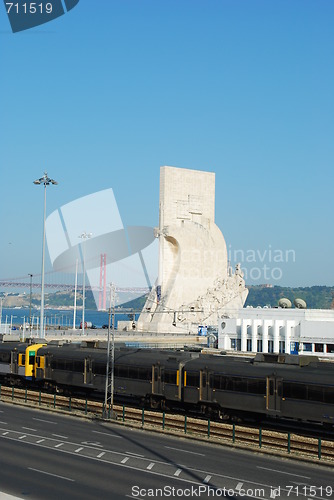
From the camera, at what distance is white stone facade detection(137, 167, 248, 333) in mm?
106125

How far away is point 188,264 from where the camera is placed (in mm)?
109438

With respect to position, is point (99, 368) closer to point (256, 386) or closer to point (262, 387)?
point (256, 386)

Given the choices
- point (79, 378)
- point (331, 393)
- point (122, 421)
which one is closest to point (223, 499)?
point (331, 393)

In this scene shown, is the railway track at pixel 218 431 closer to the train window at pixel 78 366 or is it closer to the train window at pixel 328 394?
the train window at pixel 328 394

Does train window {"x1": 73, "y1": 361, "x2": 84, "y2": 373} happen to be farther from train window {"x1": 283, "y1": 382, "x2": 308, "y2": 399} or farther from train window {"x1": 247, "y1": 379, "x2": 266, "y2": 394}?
train window {"x1": 283, "y1": 382, "x2": 308, "y2": 399}

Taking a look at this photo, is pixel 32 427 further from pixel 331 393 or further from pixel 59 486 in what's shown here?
pixel 331 393

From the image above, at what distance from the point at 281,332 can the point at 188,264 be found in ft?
132

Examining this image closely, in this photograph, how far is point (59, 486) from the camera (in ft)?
71.3

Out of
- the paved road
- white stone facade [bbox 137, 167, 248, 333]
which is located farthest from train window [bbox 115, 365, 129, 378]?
white stone facade [bbox 137, 167, 248, 333]

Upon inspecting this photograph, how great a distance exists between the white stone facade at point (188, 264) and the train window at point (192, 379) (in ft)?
218

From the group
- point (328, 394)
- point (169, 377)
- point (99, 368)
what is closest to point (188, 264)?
point (99, 368)

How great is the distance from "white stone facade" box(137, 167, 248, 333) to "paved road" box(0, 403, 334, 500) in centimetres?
7298

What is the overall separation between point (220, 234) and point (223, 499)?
96.3 metres

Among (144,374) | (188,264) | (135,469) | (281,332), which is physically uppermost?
(188,264)
